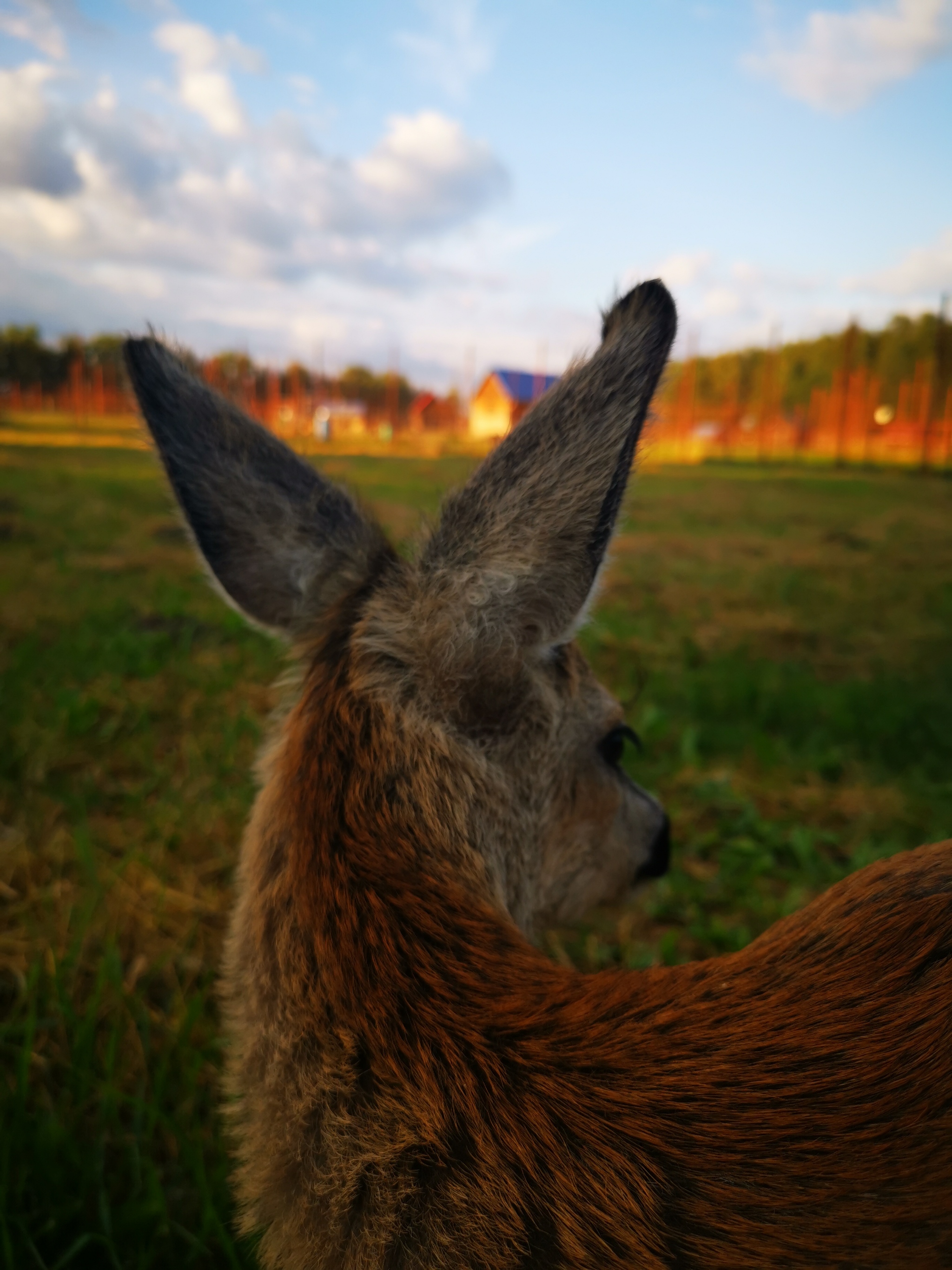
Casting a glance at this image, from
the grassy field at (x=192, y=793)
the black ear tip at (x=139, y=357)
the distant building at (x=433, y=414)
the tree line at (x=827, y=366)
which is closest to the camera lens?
the black ear tip at (x=139, y=357)

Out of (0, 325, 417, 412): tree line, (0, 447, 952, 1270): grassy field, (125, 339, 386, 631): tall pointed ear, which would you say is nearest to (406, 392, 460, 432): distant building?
(0, 325, 417, 412): tree line

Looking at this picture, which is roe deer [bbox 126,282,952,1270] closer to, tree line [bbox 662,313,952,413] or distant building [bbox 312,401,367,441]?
tree line [bbox 662,313,952,413]

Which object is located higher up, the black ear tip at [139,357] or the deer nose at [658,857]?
the black ear tip at [139,357]

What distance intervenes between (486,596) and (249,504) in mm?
671

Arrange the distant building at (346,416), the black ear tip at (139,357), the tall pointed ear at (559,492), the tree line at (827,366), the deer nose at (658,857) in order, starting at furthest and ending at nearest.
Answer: the distant building at (346,416)
the tree line at (827,366)
the deer nose at (658,857)
the black ear tip at (139,357)
the tall pointed ear at (559,492)

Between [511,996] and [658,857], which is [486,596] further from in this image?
[658,857]

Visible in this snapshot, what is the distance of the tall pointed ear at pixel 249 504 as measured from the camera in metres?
1.56

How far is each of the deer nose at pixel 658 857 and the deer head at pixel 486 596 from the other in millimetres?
79

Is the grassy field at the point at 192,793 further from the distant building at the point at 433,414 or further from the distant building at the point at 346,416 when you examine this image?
the distant building at the point at 433,414

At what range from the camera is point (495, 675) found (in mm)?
1357

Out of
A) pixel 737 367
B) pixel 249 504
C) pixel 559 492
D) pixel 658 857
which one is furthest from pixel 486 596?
pixel 737 367

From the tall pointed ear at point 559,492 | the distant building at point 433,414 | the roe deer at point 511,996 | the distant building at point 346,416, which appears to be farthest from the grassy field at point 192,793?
the distant building at point 433,414

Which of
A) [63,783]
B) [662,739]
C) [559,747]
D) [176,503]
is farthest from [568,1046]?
[662,739]

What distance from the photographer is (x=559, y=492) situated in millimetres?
1202
